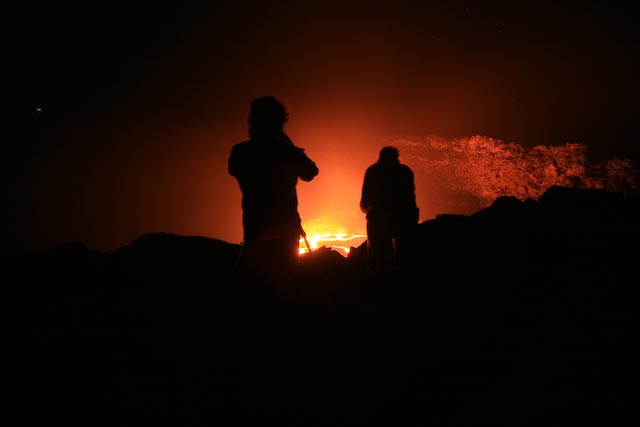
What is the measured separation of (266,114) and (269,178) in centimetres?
61

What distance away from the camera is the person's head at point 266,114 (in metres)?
2.43

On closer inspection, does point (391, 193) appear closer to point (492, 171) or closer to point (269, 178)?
point (269, 178)

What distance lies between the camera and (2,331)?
9.85ft

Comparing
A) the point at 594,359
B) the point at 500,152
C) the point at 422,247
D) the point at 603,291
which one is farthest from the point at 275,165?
the point at 500,152

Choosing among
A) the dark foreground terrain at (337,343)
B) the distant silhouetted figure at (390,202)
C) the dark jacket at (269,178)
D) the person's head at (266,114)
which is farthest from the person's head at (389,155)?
the person's head at (266,114)

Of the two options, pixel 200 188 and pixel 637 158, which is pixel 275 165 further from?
pixel 200 188

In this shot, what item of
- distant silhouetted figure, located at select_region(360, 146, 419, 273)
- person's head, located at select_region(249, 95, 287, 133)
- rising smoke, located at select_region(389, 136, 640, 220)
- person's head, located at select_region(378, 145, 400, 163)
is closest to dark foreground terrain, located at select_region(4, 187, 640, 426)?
distant silhouetted figure, located at select_region(360, 146, 419, 273)

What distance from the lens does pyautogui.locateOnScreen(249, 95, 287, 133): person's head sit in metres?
2.43

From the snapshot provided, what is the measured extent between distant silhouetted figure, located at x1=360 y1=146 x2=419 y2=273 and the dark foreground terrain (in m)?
0.85

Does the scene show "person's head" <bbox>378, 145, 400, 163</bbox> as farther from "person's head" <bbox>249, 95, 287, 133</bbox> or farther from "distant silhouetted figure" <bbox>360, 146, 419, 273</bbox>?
"person's head" <bbox>249, 95, 287, 133</bbox>

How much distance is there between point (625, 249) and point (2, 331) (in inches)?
344

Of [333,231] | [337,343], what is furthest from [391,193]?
[333,231]

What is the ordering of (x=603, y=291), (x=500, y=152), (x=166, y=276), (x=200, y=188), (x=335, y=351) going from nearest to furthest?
(x=335, y=351) → (x=603, y=291) → (x=166, y=276) → (x=500, y=152) → (x=200, y=188)

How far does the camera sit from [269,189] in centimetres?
247
